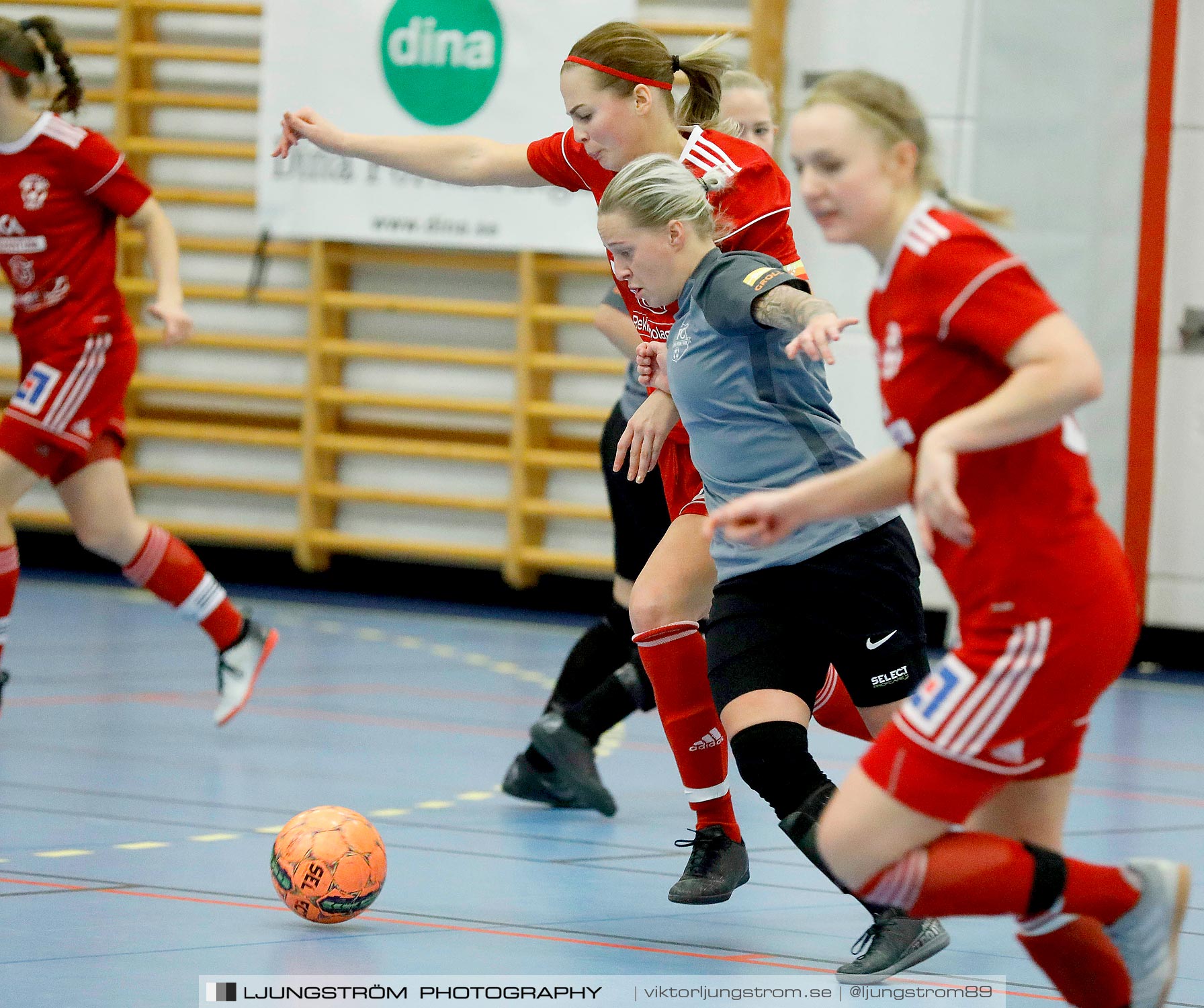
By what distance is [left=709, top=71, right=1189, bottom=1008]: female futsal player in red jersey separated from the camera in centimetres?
225

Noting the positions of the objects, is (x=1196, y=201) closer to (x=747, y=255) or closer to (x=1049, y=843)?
(x=747, y=255)

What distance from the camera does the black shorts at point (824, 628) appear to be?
3.00 meters

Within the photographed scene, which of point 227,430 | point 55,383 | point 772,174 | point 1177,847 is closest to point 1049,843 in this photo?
point 772,174

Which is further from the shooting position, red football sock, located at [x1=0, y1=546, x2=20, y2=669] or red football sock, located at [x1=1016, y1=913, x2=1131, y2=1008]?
red football sock, located at [x1=0, y1=546, x2=20, y2=669]

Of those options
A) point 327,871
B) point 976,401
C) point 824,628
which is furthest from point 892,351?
point 327,871

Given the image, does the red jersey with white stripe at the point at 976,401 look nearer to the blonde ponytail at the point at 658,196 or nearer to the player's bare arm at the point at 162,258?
the blonde ponytail at the point at 658,196

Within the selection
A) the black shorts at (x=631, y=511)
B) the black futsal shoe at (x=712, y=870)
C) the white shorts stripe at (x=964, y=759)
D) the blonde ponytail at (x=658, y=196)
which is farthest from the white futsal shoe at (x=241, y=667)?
the white shorts stripe at (x=964, y=759)

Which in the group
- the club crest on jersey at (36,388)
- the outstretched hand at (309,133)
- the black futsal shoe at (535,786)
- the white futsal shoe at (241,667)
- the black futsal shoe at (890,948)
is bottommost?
the white futsal shoe at (241,667)

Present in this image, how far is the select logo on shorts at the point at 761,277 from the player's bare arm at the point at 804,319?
0.9 inches

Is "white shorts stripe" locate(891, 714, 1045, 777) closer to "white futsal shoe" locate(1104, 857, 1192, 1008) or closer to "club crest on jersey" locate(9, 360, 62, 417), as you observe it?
"white futsal shoe" locate(1104, 857, 1192, 1008)

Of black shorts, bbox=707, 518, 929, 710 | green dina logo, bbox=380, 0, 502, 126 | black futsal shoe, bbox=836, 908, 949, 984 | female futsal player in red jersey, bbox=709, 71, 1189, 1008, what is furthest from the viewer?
green dina logo, bbox=380, 0, 502, 126

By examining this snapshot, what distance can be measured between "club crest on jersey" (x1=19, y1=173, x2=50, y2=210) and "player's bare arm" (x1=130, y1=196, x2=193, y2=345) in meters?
0.25

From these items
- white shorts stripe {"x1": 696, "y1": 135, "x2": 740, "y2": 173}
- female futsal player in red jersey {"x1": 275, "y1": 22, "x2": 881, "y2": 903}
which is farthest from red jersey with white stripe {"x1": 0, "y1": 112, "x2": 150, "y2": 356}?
white shorts stripe {"x1": 696, "y1": 135, "x2": 740, "y2": 173}

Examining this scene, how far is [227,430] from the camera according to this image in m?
8.83
